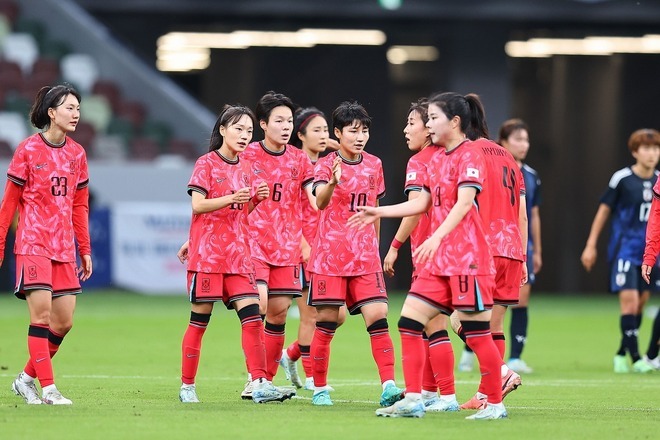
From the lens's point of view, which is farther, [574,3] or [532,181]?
[574,3]

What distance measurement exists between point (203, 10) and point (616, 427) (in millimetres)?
18332

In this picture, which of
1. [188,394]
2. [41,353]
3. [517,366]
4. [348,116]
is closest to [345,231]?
[348,116]

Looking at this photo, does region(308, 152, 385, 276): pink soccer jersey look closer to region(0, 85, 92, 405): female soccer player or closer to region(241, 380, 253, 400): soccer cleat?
region(241, 380, 253, 400): soccer cleat

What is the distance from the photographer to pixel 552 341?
54.8ft

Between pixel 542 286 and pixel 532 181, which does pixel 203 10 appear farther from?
pixel 532 181

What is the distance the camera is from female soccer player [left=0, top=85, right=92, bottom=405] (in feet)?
28.8

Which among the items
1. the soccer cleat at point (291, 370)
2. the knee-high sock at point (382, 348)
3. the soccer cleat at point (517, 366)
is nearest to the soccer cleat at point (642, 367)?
the soccer cleat at point (517, 366)

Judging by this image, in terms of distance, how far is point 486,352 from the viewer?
8.09m

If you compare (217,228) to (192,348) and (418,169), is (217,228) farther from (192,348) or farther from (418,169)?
(418,169)

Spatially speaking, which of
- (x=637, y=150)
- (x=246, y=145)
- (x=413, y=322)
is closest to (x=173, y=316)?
(x=637, y=150)

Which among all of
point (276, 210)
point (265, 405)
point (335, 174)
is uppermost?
point (335, 174)

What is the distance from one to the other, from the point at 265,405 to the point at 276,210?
159cm

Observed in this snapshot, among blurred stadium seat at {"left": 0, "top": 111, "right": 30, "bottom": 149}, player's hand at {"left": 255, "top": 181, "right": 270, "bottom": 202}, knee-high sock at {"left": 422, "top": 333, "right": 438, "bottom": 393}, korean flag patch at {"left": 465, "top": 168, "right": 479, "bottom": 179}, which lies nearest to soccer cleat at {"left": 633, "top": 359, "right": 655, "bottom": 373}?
knee-high sock at {"left": 422, "top": 333, "right": 438, "bottom": 393}

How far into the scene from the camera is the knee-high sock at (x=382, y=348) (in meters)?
8.94
